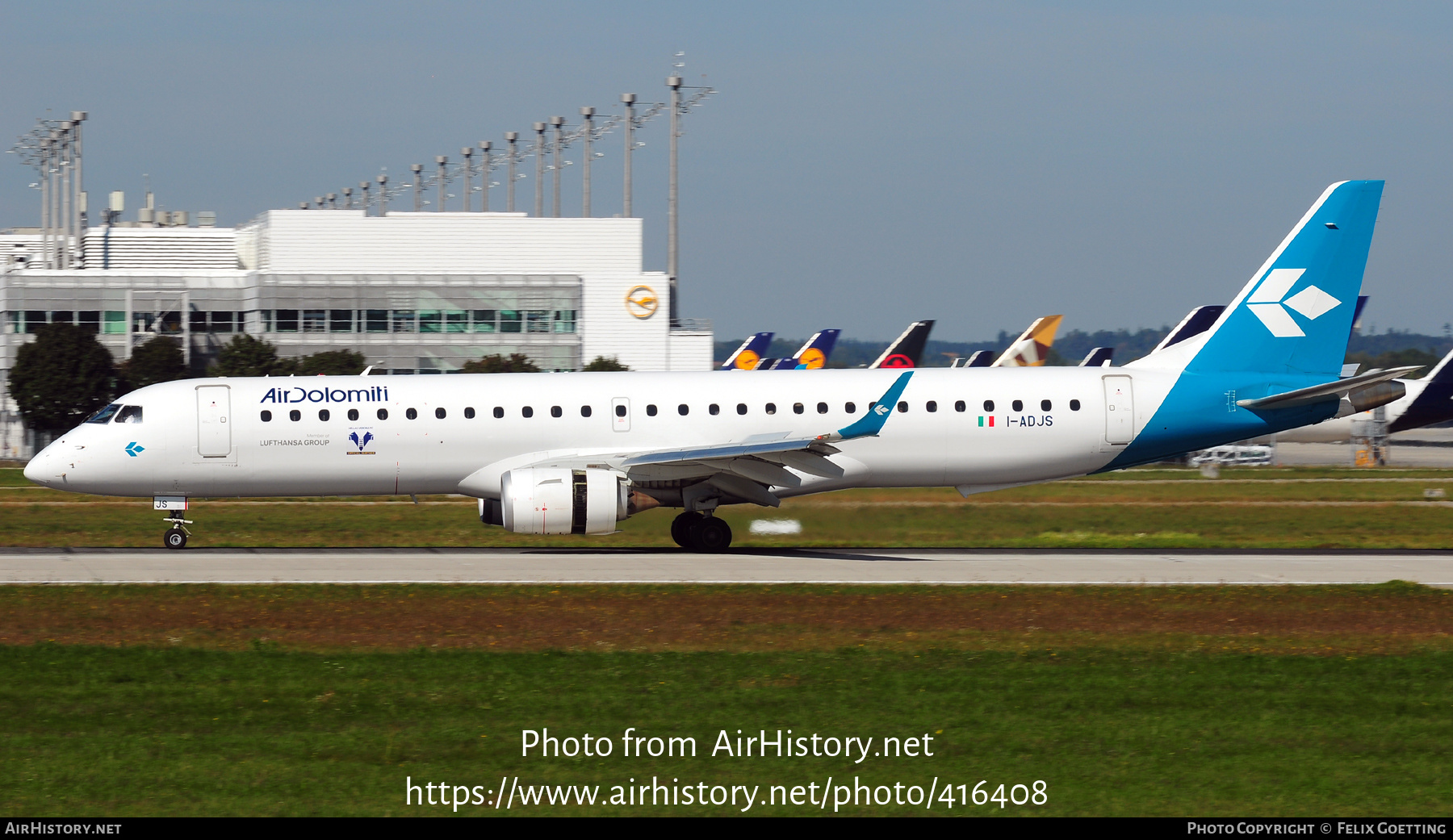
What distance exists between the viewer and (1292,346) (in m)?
30.0

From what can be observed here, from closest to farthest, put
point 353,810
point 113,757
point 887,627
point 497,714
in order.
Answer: point 353,810, point 113,757, point 497,714, point 887,627

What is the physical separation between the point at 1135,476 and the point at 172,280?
2656 inches

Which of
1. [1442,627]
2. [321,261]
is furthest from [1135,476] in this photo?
[321,261]

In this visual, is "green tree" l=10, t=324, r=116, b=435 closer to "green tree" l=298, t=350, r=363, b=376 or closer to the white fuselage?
"green tree" l=298, t=350, r=363, b=376

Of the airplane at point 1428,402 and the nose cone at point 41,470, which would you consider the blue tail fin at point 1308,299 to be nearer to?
the nose cone at point 41,470

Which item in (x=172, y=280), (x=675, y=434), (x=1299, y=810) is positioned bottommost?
(x=1299, y=810)

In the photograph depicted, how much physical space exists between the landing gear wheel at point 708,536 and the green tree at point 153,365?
211ft

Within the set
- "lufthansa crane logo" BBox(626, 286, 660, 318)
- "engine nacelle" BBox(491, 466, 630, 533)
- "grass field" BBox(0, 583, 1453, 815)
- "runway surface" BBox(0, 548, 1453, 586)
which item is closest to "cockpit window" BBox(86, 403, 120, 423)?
"runway surface" BBox(0, 548, 1453, 586)

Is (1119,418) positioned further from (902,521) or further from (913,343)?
(913,343)

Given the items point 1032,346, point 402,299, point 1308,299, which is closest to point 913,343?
point 1032,346

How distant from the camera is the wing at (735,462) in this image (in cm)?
2678

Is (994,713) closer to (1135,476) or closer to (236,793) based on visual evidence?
(236,793)

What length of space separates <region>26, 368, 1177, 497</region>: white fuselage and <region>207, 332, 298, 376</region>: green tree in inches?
2176

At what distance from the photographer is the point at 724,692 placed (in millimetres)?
14477
